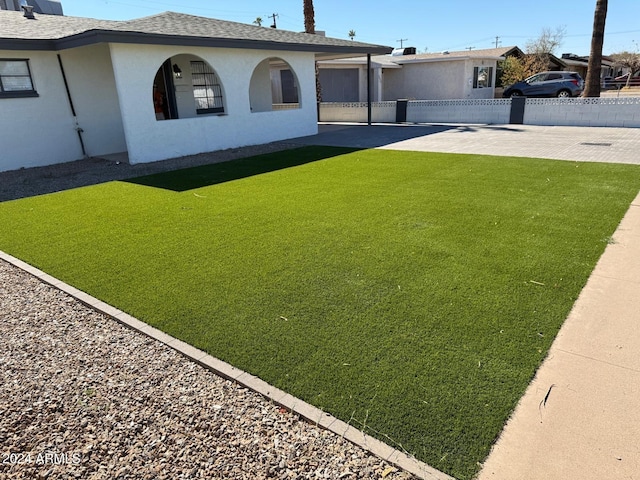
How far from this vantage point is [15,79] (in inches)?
464

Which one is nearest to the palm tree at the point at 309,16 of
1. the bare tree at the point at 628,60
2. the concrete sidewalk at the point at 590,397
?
the concrete sidewalk at the point at 590,397

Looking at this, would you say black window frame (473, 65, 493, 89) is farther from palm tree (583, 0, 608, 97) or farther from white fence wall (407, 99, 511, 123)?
palm tree (583, 0, 608, 97)

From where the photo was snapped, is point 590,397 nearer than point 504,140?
Yes

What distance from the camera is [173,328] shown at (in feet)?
12.7

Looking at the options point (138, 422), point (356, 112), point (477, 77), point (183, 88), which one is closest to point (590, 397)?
point (138, 422)

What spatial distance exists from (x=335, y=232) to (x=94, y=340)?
→ 3.33 metres

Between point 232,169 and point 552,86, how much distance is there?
21.6 m

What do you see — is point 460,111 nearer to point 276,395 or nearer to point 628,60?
point 276,395

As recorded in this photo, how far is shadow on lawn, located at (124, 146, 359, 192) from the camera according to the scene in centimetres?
983

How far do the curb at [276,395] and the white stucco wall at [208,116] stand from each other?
8650mm

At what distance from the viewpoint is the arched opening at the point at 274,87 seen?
18766 millimetres

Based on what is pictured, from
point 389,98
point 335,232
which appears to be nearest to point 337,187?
point 335,232

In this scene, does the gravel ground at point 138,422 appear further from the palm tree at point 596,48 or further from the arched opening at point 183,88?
the palm tree at point 596,48

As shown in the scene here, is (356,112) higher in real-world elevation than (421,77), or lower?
lower
